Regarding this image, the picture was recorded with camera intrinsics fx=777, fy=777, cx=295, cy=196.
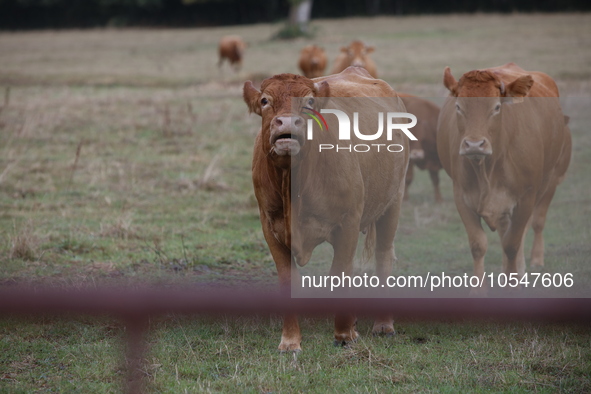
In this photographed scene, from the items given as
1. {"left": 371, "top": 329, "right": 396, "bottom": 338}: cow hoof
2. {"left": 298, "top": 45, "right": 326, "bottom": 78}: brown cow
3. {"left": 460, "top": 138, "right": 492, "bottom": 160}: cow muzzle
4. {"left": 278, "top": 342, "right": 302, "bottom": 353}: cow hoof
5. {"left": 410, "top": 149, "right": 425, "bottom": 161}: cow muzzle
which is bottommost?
{"left": 298, "top": 45, "right": 326, "bottom": 78}: brown cow

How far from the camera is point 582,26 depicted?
109 feet

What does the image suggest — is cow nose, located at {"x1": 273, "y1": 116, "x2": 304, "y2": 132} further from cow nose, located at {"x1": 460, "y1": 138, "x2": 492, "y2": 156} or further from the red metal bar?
cow nose, located at {"x1": 460, "y1": 138, "x2": 492, "y2": 156}

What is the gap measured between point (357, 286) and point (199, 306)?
4.17 metres

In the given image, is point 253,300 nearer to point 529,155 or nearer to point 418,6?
point 529,155

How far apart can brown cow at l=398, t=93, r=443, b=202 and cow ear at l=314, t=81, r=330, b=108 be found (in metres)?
5.41

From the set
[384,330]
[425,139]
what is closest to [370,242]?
[384,330]

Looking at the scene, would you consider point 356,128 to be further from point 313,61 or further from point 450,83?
point 313,61

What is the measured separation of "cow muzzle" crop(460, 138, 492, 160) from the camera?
19.4ft

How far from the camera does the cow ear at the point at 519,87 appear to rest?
19.9 feet

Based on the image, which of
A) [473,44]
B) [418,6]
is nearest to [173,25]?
[418,6]

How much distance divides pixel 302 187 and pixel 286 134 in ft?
2.16

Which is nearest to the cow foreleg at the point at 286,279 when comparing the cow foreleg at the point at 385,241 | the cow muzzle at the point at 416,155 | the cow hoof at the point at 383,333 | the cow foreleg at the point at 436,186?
the cow hoof at the point at 383,333

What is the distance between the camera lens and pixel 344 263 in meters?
5.05

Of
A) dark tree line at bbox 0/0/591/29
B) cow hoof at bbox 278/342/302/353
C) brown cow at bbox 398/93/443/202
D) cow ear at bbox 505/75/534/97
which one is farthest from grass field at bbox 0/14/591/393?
dark tree line at bbox 0/0/591/29
